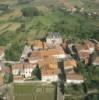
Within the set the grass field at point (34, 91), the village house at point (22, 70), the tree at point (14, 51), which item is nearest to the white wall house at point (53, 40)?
the tree at point (14, 51)

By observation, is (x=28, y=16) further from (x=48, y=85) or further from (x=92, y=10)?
(x=48, y=85)

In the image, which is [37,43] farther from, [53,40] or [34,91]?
[34,91]

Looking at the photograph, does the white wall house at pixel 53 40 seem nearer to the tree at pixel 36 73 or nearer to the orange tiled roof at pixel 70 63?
the orange tiled roof at pixel 70 63

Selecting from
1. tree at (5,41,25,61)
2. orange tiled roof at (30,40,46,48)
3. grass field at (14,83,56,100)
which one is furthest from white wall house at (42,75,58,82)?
orange tiled roof at (30,40,46,48)

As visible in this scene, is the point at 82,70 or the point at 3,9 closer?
the point at 82,70

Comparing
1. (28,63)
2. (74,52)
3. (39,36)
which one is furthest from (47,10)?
(28,63)

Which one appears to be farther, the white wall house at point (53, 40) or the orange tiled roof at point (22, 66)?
the white wall house at point (53, 40)

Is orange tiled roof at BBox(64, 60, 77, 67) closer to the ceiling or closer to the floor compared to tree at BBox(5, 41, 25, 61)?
closer to the ceiling

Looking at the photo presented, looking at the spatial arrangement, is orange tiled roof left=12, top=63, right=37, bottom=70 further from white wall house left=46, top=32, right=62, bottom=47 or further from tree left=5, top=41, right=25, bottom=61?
white wall house left=46, top=32, right=62, bottom=47
